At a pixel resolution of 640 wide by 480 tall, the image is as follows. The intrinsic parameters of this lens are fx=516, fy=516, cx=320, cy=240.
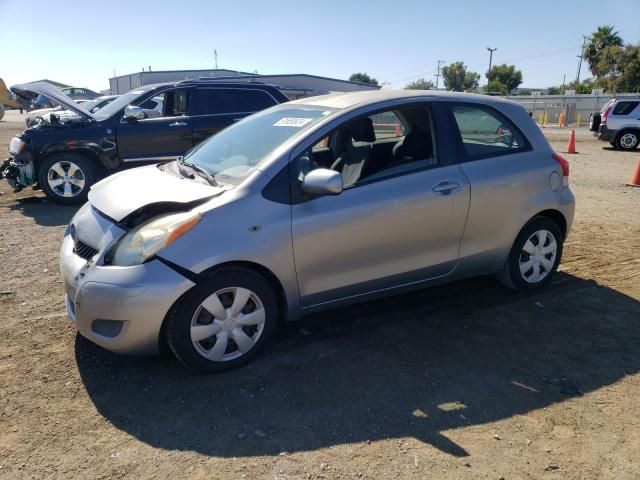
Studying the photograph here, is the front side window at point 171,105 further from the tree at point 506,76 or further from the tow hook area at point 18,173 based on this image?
the tree at point 506,76

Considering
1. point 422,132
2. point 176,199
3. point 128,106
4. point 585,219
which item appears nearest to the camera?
point 176,199

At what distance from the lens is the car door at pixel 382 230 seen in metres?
3.47

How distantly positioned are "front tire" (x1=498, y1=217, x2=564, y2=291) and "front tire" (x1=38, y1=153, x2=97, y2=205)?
21.6 ft

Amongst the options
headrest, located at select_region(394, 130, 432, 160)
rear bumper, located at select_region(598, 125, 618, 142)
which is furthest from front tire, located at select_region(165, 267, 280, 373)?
rear bumper, located at select_region(598, 125, 618, 142)

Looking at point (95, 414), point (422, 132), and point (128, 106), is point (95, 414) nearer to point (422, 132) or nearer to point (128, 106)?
point (422, 132)

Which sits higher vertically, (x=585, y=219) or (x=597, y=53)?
(x=597, y=53)

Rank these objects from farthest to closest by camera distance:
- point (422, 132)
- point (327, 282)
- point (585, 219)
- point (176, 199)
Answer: point (585, 219), point (422, 132), point (327, 282), point (176, 199)

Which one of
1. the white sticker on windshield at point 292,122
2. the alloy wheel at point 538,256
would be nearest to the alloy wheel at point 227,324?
the white sticker on windshield at point 292,122

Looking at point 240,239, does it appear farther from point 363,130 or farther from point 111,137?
point 111,137

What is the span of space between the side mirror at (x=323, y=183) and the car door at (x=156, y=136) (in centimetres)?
571

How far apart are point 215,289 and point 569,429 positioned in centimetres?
219

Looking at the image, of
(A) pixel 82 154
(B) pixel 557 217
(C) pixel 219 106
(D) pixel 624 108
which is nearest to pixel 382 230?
(B) pixel 557 217

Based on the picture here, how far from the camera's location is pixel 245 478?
2484 millimetres

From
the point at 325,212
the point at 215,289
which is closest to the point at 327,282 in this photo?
the point at 325,212
